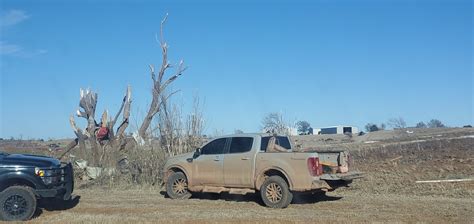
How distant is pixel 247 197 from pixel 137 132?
28.0 feet

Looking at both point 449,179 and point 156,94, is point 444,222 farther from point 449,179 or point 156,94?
point 156,94

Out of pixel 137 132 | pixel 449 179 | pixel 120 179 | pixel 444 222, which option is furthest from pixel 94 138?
pixel 444 222

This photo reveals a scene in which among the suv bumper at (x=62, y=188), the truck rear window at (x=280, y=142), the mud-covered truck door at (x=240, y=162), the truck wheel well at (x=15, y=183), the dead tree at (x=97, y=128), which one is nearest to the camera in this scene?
the truck wheel well at (x=15, y=183)

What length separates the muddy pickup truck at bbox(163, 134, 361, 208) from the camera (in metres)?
13.5

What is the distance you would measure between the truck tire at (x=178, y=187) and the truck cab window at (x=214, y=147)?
1.00 meters

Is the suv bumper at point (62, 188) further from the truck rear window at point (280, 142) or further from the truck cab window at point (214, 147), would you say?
the truck rear window at point (280, 142)

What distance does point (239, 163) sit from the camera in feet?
47.5

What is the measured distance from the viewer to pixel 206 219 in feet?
38.5

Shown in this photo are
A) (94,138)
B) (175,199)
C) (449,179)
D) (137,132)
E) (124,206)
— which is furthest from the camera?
(94,138)

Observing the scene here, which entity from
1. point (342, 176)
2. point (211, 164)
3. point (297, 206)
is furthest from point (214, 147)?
point (342, 176)

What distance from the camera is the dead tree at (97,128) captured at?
78.6 feet

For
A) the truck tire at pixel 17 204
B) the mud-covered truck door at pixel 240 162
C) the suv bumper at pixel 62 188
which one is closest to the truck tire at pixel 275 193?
the mud-covered truck door at pixel 240 162

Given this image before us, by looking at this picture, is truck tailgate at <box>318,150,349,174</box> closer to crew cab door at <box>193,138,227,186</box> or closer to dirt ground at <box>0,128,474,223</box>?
dirt ground at <box>0,128,474,223</box>

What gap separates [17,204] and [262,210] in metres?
5.47
